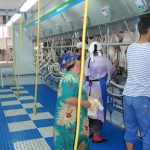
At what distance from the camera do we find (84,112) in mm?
2014

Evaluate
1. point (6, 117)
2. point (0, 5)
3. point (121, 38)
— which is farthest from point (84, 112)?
point (0, 5)

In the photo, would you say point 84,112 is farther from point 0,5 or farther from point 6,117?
point 0,5

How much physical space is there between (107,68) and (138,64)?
117 cm

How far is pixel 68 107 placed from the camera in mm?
1954

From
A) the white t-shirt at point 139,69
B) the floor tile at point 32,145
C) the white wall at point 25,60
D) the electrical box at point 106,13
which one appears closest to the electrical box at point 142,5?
the electrical box at point 106,13

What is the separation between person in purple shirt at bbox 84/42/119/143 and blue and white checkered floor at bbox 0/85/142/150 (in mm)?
274

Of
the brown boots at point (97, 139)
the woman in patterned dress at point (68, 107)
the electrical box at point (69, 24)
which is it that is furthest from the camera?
the electrical box at point (69, 24)

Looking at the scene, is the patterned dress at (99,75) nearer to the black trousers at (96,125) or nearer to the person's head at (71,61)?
the black trousers at (96,125)

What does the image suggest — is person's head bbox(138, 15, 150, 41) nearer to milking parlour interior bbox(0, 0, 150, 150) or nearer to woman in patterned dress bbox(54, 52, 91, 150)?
milking parlour interior bbox(0, 0, 150, 150)

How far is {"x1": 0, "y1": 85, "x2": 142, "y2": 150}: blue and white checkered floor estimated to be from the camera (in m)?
3.21

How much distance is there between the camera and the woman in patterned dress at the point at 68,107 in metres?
1.88

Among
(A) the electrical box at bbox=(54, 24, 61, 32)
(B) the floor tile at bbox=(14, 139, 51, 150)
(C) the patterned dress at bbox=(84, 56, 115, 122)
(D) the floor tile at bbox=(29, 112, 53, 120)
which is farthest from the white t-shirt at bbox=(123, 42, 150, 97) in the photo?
(A) the electrical box at bbox=(54, 24, 61, 32)

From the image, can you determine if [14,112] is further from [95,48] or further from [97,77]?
[95,48]

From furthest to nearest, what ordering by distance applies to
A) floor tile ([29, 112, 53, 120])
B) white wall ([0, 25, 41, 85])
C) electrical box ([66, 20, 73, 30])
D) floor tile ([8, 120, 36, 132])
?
white wall ([0, 25, 41, 85]) < electrical box ([66, 20, 73, 30]) < floor tile ([29, 112, 53, 120]) < floor tile ([8, 120, 36, 132])
